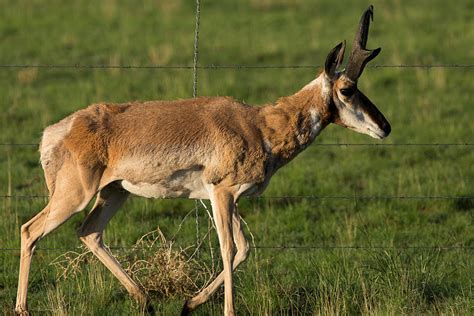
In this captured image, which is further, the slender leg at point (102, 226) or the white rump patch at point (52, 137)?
the slender leg at point (102, 226)

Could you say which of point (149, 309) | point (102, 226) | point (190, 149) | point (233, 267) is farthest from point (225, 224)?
point (102, 226)

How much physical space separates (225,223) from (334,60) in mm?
1546

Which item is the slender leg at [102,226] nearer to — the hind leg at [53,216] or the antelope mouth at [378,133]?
the hind leg at [53,216]

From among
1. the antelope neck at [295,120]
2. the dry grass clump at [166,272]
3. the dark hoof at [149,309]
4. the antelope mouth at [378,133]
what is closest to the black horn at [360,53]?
the antelope neck at [295,120]

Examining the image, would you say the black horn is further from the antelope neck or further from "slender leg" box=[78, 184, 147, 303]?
"slender leg" box=[78, 184, 147, 303]

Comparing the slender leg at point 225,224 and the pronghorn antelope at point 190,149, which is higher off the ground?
the pronghorn antelope at point 190,149

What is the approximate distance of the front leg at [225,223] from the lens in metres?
8.50

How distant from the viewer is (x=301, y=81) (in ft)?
61.2

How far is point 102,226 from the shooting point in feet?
30.0

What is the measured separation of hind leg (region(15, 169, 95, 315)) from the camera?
8.44 meters

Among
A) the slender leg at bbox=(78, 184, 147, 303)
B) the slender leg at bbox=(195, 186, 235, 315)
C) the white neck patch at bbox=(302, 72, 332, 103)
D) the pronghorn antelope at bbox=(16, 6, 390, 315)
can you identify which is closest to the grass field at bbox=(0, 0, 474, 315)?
the slender leg at bbox=(78, 184, 147, 303)

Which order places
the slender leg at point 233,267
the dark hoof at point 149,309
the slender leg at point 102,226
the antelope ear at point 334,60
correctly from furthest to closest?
the slender leg at point 102,226 < the dark hoof at point 149,309 < the slender leg at point 233,267 < the antelope ear at point 334,60

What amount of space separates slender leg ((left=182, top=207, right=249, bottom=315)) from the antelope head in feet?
3.86

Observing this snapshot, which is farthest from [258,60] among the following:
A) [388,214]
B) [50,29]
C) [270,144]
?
[270,144]
